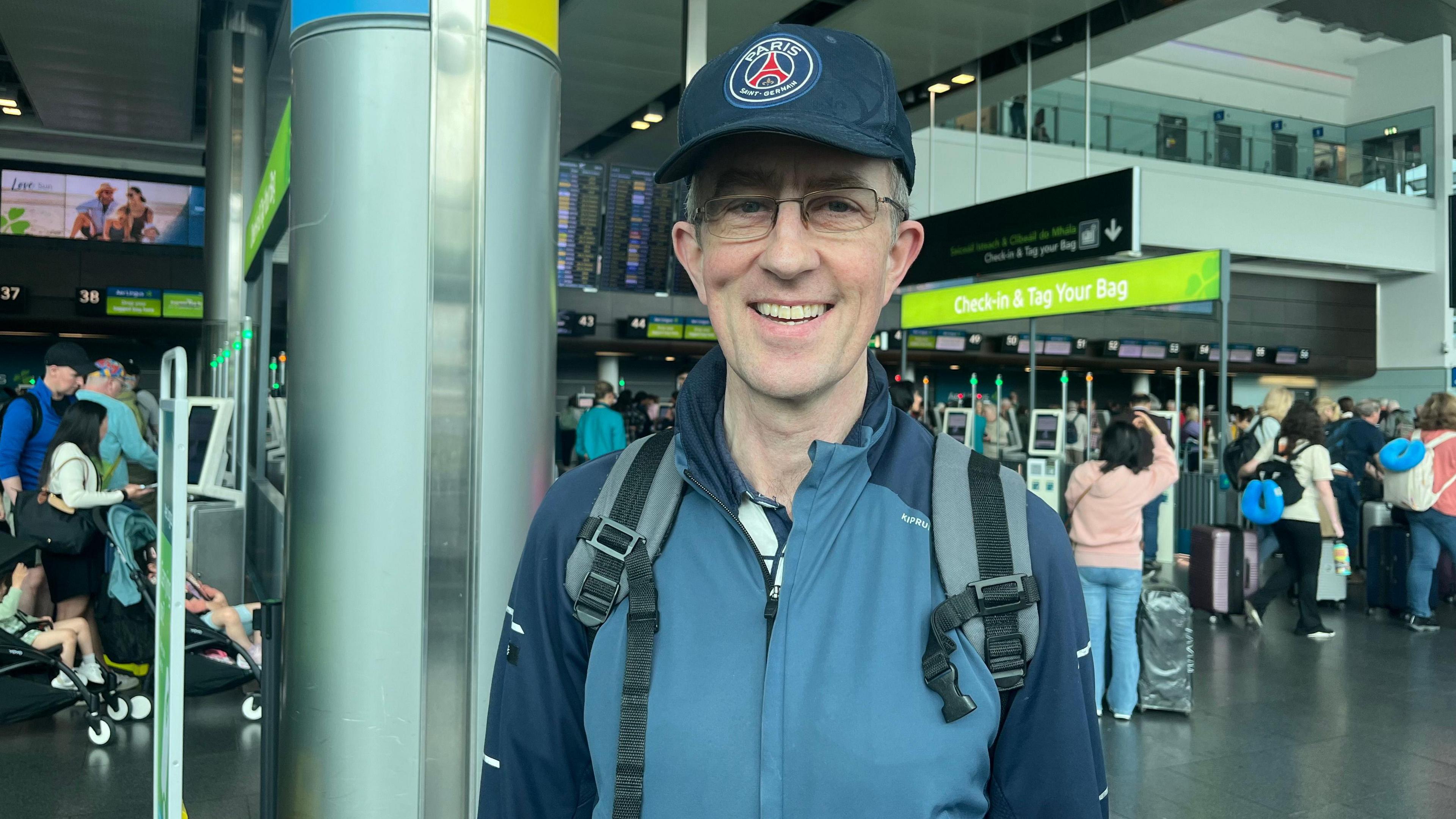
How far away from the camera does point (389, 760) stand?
2.62 metres

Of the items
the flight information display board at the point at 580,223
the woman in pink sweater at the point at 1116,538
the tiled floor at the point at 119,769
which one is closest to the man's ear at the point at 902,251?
the tiled floor at the point at 119,769

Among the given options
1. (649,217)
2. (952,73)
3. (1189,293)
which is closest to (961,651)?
(1189,293)

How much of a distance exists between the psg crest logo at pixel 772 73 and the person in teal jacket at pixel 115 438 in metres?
5.38

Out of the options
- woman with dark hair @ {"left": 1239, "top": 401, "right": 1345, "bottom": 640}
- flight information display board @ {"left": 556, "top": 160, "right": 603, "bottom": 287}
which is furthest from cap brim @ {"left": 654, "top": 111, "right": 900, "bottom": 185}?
flight information display board @ {"left": 556, "top": 160, "right": 603, "bottom": 287}

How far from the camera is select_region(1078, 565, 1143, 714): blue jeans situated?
214 inches

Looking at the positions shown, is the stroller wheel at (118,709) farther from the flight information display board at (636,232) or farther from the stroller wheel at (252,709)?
the flight information display board at (636,232)

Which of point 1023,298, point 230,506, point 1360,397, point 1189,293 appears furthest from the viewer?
point 1360,397

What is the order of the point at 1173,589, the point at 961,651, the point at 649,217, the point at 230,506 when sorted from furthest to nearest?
the point at 649,217
the point at 1173,589
the point at 230,506
the point at 961,651

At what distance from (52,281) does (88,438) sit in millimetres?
8254

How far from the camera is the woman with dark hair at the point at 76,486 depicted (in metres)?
5.30

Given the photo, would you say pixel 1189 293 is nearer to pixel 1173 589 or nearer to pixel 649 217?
pixel 1173 589

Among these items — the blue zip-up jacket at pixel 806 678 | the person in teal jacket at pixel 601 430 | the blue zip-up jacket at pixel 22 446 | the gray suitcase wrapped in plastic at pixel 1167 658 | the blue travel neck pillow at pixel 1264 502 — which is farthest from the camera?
the person in teal jacket at pixel 601 430

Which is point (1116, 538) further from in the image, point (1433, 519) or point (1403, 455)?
point (1433, 519)

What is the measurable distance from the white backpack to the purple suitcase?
1157mm
